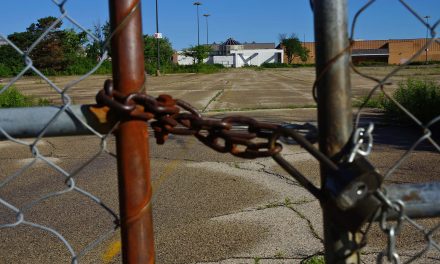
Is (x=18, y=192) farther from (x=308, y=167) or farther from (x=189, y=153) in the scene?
(x=308, y=167)

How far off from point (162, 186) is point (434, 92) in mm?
6875

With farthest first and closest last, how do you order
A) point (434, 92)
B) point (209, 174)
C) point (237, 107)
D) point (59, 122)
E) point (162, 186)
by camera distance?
point (237, 107), point (434, 92), point (209, 174), point (162, 186), point (59, 122)

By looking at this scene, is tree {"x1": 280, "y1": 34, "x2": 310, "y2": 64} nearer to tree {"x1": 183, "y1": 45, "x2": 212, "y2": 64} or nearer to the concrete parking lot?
tree {"x1": 183, "y1": 45, "x2": 212, "y2": 64}

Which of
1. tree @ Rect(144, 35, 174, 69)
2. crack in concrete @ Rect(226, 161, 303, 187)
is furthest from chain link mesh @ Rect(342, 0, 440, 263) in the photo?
tree @ Rect(144, 35, 174, 69)

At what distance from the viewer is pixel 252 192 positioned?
18.5 feet

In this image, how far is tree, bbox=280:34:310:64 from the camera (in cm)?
11119

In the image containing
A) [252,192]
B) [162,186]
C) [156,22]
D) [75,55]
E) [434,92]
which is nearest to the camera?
[252,192]

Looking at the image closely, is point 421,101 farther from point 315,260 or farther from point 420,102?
point 315,260

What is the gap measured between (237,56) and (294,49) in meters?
12.6

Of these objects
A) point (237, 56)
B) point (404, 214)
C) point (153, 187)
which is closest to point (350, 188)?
point (404, 214)

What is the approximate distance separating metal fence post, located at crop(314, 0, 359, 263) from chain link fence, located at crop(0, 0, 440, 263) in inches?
0.9

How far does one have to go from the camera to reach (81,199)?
551 centimetres

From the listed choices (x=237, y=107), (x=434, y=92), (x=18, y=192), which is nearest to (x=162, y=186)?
(x=18, y=192)

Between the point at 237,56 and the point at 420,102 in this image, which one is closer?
the point at 420,102
